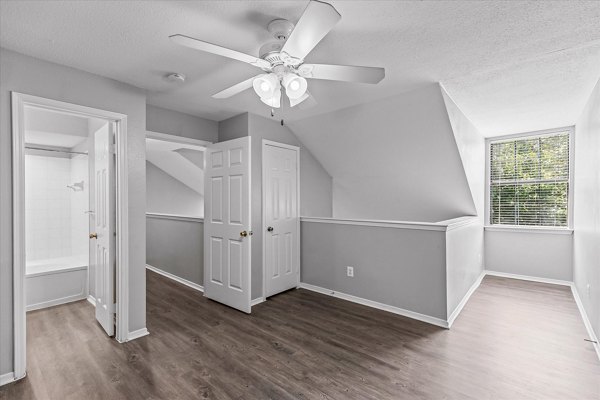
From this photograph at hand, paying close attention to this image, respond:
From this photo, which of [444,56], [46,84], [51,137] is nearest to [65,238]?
[51,137]

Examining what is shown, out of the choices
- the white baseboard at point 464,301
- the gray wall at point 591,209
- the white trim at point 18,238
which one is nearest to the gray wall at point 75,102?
the white trim at point 18,238

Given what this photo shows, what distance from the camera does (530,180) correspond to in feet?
14.9

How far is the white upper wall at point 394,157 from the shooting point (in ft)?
10.5

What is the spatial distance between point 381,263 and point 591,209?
2.03 m

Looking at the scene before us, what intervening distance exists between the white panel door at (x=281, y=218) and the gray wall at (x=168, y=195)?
346cm

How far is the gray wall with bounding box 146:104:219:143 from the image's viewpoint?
10.5ft

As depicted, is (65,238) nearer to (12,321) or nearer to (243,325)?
(12,321)

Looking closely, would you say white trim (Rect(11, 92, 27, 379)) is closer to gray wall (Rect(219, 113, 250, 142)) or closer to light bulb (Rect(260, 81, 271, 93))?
light bulb (Rect(260, 81, 271, 93))

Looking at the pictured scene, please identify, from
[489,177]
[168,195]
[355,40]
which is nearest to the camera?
[355,40]

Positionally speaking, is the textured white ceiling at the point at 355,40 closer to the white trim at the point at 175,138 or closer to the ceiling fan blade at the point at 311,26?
the ceiling fan blade at the point at 311,26

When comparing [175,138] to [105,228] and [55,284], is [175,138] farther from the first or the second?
[55,284]

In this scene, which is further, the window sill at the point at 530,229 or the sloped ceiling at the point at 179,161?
the sloped ceiling at the point at 179,161

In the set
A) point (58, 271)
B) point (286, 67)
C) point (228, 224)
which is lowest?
point (58, 271)

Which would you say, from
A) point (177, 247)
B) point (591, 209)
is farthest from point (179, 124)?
point (591, 209)
